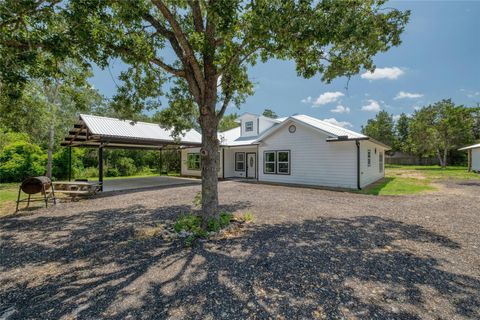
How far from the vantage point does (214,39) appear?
17.9 feet

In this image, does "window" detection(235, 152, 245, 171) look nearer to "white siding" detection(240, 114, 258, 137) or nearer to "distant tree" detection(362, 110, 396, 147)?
"white siding" detection(240, 114, 258, 137)

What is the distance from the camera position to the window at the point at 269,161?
15.8 m

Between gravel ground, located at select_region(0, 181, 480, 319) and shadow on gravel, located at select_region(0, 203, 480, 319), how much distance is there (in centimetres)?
2

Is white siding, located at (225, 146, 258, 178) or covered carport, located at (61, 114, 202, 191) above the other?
covered carport, located at (61, 114, 202, 191)

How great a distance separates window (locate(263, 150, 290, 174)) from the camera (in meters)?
15.0

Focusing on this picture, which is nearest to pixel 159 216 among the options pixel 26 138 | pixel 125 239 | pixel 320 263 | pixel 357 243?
pixel 125 239

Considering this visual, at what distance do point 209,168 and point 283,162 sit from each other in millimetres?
10458

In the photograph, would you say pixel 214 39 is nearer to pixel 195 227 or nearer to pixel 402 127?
pixel 195 227

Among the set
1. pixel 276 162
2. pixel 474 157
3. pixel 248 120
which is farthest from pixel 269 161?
pixel 474 157

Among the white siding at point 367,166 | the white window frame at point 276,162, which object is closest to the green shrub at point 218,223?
the white siding at point 367,166

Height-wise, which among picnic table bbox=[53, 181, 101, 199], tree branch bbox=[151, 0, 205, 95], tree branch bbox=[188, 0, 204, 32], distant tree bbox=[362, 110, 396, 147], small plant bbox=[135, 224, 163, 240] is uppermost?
distant tree bbox=[362, 110, 396, 147]

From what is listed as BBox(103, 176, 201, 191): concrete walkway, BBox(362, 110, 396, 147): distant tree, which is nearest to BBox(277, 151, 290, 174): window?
BBox(103, 176, 201, 191): concrete walkway

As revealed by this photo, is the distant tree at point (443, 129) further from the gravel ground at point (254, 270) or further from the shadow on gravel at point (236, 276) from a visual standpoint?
the shadow on gravel at point (236, 276)

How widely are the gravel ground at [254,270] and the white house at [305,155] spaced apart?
6.14 metres
